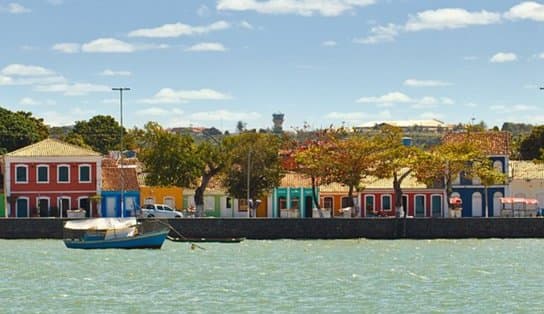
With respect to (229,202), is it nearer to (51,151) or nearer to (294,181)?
(294,181)

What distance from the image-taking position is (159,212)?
88500 mm

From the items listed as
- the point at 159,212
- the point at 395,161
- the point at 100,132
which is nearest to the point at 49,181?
the point at 159,212

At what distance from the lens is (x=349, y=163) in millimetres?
91062

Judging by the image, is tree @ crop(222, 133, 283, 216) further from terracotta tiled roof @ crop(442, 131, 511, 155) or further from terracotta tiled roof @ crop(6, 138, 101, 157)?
terracotta tiled roof @ crop(442, 131, 511, 155)

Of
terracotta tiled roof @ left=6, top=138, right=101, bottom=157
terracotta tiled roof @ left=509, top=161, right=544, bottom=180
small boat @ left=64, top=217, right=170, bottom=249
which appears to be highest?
terracotta tiled roof @ left=6, top=138, right=101, bottom=157

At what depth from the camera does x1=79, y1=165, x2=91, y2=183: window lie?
300 ft

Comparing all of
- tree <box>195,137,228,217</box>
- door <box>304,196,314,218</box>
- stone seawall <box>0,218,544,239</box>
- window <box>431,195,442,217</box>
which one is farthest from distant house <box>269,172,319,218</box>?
stone seawall <box>0,218,544,239</box>

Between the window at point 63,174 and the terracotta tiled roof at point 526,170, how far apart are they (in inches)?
1223

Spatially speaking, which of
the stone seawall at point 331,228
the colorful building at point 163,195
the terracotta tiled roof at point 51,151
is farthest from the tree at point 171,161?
the stone seawall at point 331,228

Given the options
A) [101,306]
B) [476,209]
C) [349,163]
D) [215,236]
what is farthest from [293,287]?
[476,209]

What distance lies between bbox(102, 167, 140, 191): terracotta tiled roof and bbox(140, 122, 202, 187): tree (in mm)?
2043

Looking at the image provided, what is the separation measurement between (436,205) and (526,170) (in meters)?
8.52

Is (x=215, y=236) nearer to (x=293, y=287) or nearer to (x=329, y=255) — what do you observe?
(x=329, y=255)

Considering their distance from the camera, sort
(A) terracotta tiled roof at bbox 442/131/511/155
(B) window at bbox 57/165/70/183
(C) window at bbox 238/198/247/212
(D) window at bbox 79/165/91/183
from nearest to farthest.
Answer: (B) window at bbox 57/165/70/183 < (D) window at bbox 79/165/91/183 < (C) window at bbox 238/198/247/212 < (A) terracotta tiled roof at bbox 442/131/511/155
